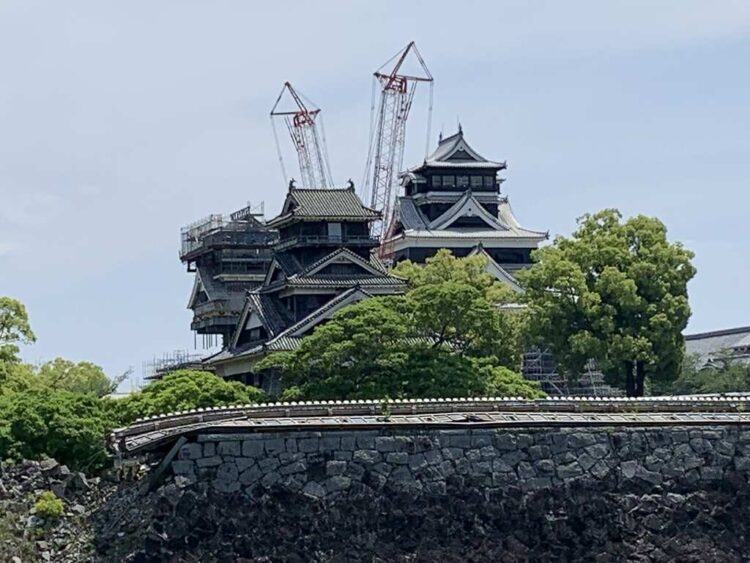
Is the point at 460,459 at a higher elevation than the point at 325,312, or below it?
below

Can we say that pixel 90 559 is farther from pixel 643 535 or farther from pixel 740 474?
pixel 740 474

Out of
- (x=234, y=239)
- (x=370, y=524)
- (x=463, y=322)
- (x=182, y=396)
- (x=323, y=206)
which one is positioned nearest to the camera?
(x=370, y=524)

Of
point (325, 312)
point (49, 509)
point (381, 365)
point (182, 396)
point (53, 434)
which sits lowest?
point (49, 509)

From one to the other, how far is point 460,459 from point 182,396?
10908mm

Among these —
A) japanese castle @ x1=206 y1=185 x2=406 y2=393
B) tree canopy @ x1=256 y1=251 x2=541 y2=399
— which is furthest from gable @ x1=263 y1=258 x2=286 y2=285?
tree canopy @ x1=256 y1=251 x2=541 y2=399

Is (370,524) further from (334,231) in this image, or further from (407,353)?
(334,231)

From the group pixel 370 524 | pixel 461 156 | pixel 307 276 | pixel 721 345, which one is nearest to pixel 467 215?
pixel 461 156

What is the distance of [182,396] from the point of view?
35.6 metres

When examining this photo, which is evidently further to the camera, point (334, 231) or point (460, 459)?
point (334, 231)

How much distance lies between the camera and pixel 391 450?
26.2 metres

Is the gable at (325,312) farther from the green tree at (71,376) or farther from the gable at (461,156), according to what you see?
the gable at (461,156)

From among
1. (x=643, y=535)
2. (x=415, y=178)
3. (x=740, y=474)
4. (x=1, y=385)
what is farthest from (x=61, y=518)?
(x=415, y=178)

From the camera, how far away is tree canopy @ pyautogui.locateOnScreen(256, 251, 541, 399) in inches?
1438

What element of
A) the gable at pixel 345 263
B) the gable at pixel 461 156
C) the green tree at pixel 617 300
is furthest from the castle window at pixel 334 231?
the gable at pixel 461 156
